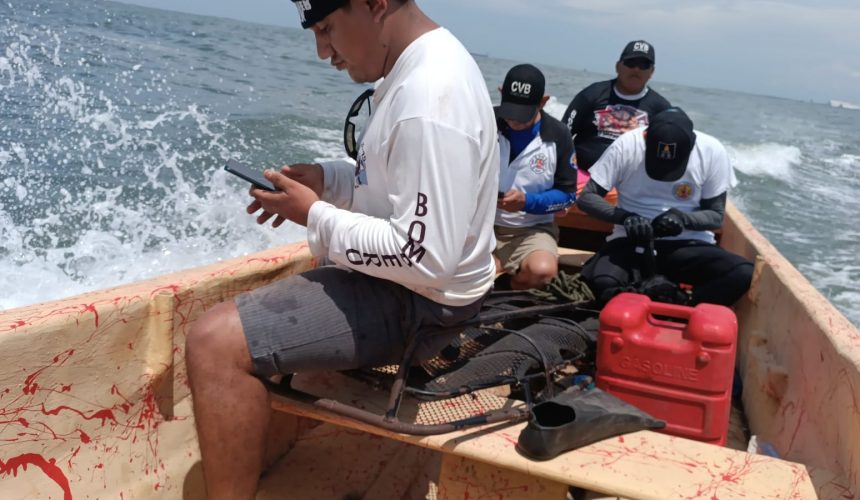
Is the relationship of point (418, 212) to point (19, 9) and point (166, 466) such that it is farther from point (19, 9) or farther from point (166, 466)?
point (19, 9)

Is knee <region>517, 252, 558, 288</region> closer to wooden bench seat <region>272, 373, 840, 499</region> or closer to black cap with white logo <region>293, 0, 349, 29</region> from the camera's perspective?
wooden bench seat <region>272, 373, 840, 499</region>

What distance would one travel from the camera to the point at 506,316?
2.52m

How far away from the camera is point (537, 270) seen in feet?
12.5

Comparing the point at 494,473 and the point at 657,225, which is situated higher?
the point at 657,225

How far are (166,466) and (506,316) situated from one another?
45.9 inches

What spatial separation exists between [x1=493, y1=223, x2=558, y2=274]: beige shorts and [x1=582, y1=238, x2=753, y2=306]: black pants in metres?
0.35

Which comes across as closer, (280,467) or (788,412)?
(280,467)

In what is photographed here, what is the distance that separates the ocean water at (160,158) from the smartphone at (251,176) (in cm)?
364

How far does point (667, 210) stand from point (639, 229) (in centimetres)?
36

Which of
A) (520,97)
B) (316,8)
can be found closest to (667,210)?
(520,97)

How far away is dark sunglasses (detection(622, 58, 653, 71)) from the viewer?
17.7 ft

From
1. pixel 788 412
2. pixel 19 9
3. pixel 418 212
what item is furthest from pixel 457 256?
pixel 19 9

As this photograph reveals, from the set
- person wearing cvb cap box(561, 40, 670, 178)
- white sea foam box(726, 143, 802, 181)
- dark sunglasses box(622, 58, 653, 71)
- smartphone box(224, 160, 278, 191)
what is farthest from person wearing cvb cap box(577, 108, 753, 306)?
white sea foam box(726, 143, 802, 181)

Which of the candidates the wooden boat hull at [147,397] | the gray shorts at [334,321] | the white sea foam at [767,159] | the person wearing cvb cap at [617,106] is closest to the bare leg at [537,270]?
the wooden boat hull at [147,397]
